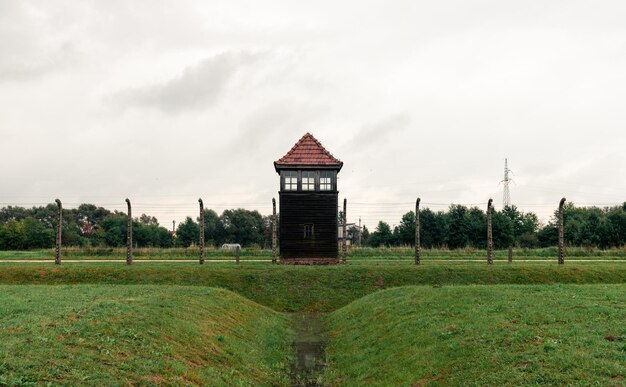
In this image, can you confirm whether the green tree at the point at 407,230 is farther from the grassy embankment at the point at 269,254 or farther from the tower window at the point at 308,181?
the tower window at the point at 308,181

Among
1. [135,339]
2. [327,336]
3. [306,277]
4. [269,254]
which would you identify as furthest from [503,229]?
[135,339]

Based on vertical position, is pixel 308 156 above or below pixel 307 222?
above

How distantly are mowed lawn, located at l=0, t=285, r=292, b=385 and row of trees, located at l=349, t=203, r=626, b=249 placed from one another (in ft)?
232

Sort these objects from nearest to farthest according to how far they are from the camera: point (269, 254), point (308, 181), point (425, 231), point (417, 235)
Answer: point (417, 235), point (308, 181), point (269, 254), point (425, 231)

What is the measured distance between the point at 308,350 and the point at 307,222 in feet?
71.8

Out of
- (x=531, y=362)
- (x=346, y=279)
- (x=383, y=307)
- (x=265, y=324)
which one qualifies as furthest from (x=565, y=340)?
(x=346, y=279)

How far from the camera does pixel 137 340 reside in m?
15.7

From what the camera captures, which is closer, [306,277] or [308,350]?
[308,350]

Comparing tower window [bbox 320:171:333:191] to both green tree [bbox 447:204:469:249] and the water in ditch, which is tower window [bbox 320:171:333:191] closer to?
the water in ditch

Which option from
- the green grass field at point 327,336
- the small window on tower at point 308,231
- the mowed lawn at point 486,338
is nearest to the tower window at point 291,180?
the small window on tower at point 308,231

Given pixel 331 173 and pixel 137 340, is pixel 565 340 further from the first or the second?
pixel 331 173

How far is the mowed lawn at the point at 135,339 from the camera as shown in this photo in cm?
1220

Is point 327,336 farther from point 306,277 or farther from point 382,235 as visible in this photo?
point 382,235

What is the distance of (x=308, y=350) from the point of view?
22219 millimetres
